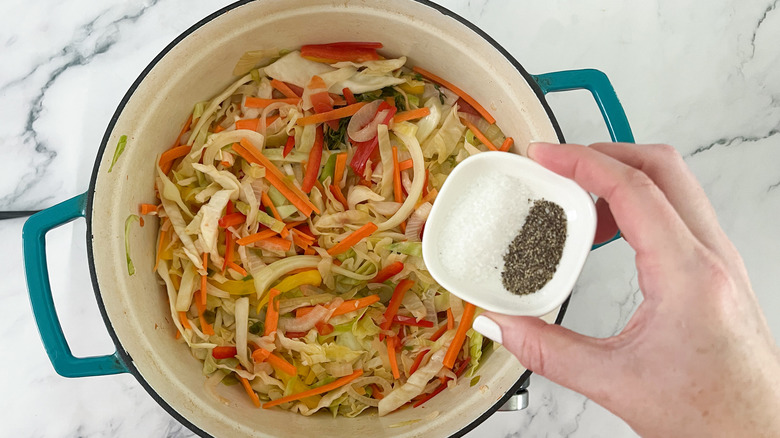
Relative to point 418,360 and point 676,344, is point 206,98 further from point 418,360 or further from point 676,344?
point 676,344

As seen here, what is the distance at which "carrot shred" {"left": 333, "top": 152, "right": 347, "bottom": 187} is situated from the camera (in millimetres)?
1372

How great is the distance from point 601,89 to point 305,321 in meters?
0.81

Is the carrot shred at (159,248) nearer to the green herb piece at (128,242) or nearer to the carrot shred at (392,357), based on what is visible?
the green herb piece at (128,242)

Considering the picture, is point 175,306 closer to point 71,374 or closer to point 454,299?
point 71,374

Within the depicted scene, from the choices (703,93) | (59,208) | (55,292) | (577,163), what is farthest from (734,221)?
(55,292)

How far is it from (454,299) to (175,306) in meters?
0.63

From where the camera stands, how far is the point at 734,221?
160 centimetres

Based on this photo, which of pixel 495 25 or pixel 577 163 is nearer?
pixel 577 163

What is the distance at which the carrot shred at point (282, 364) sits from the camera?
4.34ft

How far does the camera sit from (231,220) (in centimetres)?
132

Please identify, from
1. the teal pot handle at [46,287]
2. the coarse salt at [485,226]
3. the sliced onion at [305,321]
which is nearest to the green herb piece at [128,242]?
the teal pot handle at [46,287]

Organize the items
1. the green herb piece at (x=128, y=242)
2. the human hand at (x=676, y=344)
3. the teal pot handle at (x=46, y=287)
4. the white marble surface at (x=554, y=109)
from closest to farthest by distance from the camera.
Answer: the human hand at (x=676, y=344) < the teal pot handle at (x=46, y=287) < the green herb piece at (x=128, y=242) < the white marble surface at (x=554, y=109)

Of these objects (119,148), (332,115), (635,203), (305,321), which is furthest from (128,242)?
(635,203)

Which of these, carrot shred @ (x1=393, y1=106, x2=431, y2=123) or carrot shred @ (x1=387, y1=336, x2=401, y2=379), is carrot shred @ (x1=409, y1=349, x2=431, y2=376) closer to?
carrot shred @ (x1=387, y1=336, x2=401, y2=379)
